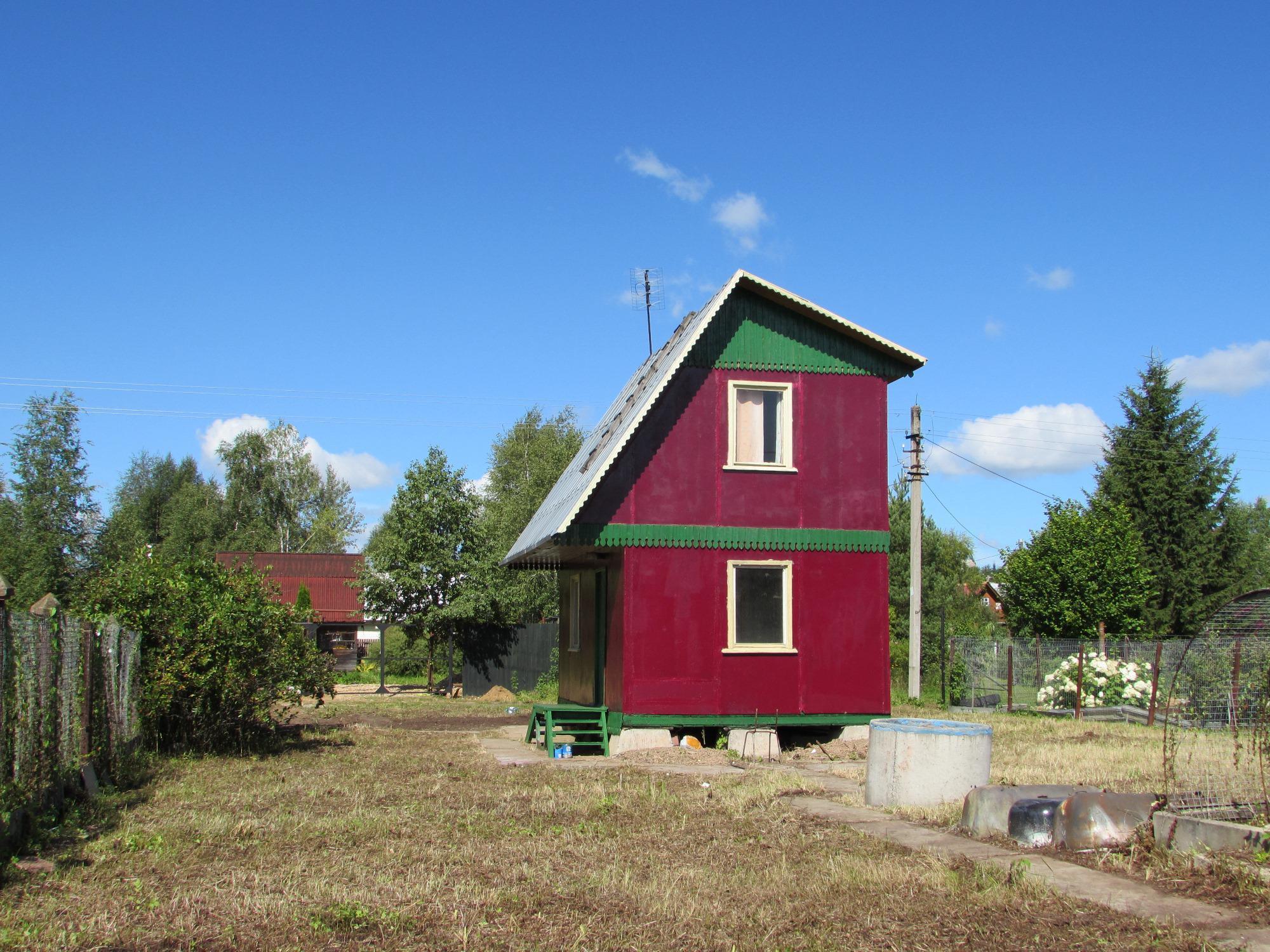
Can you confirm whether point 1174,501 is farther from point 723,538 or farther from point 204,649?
point 204,649

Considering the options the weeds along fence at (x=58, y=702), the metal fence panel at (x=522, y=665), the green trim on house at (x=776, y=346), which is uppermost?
the green trim on house at (x=776, y=346)

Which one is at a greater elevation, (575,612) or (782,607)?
(782,607)

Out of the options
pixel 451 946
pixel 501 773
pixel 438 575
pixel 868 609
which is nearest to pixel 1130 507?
pixel 438 575

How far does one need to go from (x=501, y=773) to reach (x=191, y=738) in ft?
14.8

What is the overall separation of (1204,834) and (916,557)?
17420 millimetres

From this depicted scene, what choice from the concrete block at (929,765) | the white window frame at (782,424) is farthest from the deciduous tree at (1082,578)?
the concrete block at (929,765)

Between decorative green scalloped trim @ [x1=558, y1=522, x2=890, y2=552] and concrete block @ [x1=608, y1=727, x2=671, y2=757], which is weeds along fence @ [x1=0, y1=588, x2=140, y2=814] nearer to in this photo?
decorative green scalloped trim @ [x1=558, y1=522, x2=890, y2=552]

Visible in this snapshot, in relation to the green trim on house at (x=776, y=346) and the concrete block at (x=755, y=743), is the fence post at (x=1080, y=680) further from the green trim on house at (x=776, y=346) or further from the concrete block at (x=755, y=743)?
the concrete block at (x=755, y=743)

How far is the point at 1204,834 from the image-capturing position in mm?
7641

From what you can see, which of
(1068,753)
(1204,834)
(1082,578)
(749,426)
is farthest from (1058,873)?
(1082,578)

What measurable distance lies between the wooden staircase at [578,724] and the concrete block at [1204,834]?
30.3 feet

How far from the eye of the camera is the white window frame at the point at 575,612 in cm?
1988

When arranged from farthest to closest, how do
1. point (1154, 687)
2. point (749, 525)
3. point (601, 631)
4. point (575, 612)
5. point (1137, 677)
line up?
1. point (1137, 677)
2. point (1154, 687)
3. point (575, 612)
4. point (601, 631)
5. point (749, 525)

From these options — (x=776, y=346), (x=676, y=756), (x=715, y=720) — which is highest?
(x=776, y=346)
